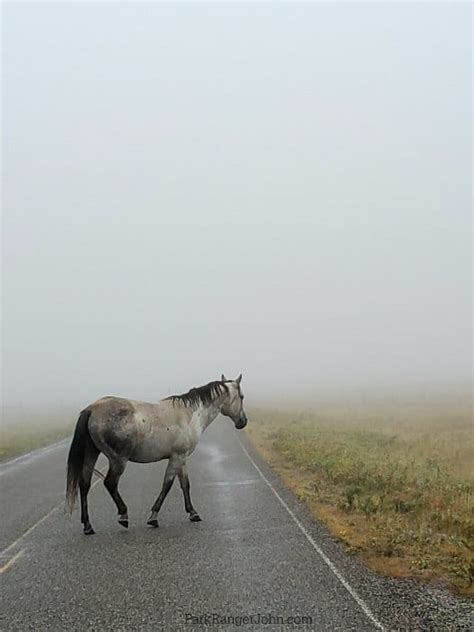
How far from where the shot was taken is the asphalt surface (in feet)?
23.3

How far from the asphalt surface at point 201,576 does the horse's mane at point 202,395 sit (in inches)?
85.2

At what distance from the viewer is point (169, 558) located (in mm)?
9703

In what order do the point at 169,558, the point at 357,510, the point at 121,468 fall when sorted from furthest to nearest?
the point at 357,510 → the point at 121,468 → the point at 169,558

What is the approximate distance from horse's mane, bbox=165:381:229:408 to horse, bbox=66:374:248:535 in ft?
0.54

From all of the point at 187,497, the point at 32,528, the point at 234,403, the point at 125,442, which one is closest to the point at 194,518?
the point at 187,497

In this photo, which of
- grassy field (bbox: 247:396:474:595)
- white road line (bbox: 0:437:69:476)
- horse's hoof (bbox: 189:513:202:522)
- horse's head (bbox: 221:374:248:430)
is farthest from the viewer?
white road line (bbox: 0:437:69:476)

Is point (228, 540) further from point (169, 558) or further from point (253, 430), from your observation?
point (253, 430)

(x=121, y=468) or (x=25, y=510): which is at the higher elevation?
(x=121, y=468)

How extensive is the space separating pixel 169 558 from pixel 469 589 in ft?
13.4

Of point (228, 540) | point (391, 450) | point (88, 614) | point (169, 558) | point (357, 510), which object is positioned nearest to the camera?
point (88, 614)

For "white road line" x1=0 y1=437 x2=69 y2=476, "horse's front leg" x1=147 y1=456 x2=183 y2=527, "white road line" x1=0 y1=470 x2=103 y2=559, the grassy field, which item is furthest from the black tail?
"white road line" x1=0 y1=437 x2=69 y2=476

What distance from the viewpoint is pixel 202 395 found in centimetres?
1345

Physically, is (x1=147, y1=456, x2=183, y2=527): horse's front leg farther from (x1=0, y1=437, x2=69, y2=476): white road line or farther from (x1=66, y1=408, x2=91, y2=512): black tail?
(x1=0, y1=437, x2=69, y2=476): white road line

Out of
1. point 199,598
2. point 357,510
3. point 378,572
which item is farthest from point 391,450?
point 199,598
